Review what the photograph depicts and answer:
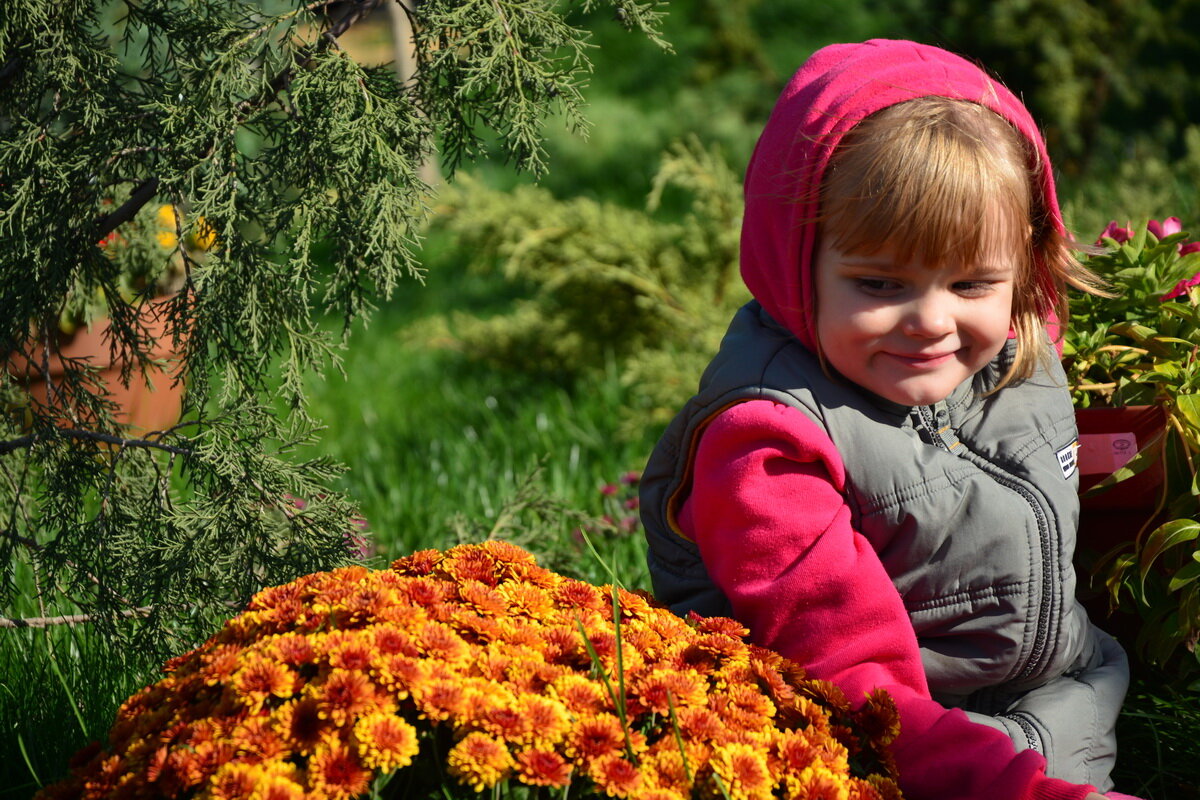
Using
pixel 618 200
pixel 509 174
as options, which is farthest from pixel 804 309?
pixel 509 174

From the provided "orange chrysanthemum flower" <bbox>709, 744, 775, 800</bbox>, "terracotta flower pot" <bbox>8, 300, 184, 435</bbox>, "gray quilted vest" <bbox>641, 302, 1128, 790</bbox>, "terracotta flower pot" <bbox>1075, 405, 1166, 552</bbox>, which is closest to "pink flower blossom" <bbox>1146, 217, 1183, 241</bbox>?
"terracotta flower pot" <bbox>1075, 405, 1166, 552</bbox>

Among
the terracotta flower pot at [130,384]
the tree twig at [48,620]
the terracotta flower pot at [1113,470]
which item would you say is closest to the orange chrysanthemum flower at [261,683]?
the tree twig at [48,620]

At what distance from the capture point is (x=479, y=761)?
4.29 ft

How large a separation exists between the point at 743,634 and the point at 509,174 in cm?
635

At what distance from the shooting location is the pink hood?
1834mm

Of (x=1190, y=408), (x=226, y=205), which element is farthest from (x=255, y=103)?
(x=1190, y=408)

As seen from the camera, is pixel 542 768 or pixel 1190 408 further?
pixel 1190 408

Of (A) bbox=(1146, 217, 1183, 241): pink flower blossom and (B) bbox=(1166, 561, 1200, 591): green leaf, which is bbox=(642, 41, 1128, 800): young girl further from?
(A) bbox=(1146, 217, 1183, 241): pink flower blossom

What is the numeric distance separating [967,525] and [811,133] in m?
0.70

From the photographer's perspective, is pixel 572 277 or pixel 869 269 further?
pixel 572 277

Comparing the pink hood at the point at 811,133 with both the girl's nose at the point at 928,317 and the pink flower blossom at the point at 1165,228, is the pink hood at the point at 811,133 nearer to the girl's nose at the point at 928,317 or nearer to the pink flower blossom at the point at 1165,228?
the girl's nose at the point at 928,317

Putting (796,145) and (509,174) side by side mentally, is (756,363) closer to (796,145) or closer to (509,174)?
(796,145)

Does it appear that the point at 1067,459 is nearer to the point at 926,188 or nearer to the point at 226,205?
the point at 926,188

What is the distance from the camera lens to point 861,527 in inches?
73.8
